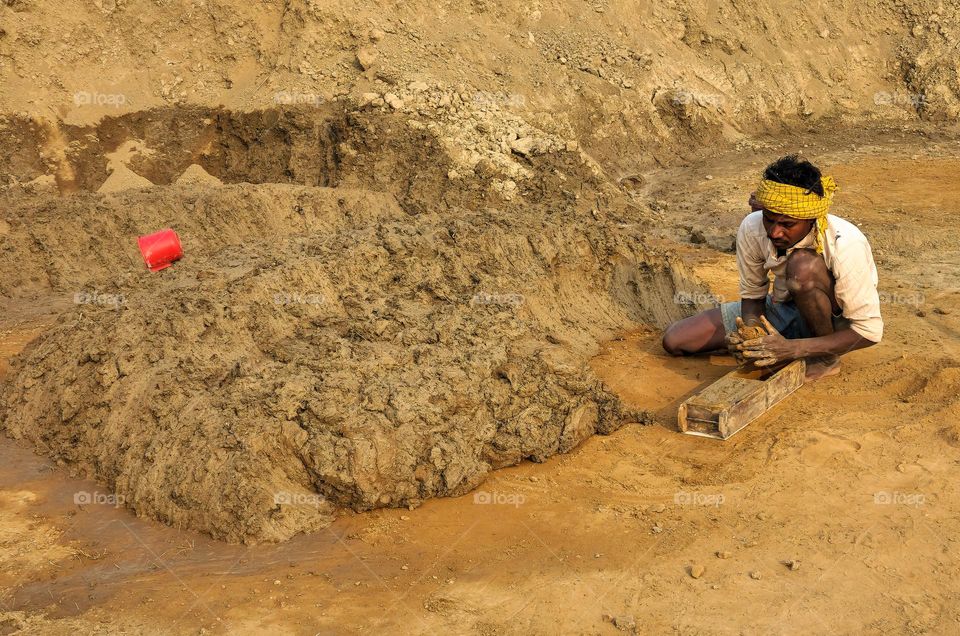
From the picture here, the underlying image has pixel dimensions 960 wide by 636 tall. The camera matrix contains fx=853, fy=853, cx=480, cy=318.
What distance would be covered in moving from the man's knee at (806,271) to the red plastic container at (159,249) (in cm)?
352

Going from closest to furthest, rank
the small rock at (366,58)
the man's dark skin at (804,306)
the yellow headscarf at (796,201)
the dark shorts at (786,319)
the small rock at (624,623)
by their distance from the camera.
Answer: the small rock at (624,623) < the yellow headscarf at (796,201) < the man's dark skin at (804,306) < the dark shorts at (786,319) < the small rock at (366,58)

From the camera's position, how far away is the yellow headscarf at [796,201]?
3.78m

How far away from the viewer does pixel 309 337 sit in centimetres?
402

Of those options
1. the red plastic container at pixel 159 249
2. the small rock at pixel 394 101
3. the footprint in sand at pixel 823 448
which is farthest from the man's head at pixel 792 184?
the small rock at pixel 394 101

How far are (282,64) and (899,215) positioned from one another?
6682mm

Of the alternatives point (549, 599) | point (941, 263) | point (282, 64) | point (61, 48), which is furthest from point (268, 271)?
point (61, 48)

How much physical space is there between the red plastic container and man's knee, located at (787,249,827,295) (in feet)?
11.6

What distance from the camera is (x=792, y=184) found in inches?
149

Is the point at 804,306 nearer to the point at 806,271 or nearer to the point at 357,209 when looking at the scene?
the point at 806,271

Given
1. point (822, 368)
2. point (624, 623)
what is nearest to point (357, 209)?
point (822, 368)

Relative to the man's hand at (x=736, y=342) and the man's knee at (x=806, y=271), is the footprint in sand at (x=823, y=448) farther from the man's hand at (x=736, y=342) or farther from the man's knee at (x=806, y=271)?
the man's knee at (x=806, y=271)

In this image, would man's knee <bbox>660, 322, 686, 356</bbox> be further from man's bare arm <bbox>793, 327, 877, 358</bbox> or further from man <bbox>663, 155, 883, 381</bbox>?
man's bare arm <bbox>793, 327, 877, 358</bbox>

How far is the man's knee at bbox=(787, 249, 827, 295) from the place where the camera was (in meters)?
3.92

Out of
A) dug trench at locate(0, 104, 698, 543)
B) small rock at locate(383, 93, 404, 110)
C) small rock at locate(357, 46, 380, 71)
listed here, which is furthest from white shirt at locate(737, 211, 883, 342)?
small rock at locate(357, 46, 380, 71)
